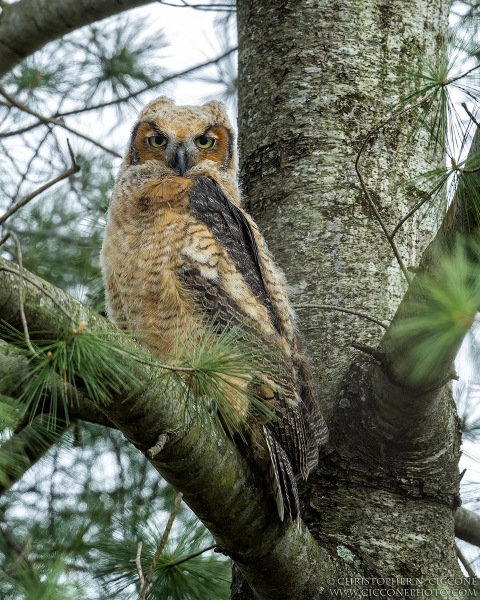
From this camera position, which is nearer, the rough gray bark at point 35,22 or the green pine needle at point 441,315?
the green pine needle at point 441,315

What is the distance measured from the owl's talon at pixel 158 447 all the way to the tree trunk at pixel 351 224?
68cm

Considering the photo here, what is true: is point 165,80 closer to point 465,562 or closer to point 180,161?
point 180,161

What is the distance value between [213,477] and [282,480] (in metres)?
0.31

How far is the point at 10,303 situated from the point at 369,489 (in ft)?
4.41

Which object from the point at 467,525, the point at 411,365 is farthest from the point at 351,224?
the point at 467,525

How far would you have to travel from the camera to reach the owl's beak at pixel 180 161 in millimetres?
→ 3350

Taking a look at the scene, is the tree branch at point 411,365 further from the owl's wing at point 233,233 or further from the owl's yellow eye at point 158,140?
the owl's yellow eye at point 158,140

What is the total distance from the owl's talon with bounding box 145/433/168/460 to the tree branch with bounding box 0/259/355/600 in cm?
2

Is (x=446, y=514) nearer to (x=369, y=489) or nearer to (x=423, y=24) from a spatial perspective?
(x=369, y=489)

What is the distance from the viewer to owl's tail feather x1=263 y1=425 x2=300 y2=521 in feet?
7.49

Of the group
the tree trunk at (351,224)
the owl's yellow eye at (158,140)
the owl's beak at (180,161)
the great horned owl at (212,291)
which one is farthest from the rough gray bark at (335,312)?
the owl's yellow eye at (158,140)

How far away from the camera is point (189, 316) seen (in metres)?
2.69

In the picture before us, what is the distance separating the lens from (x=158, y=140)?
11.6 feet

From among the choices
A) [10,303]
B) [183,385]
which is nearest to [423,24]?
[183,385]
